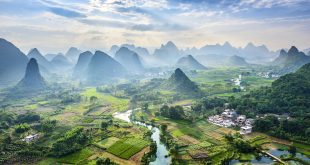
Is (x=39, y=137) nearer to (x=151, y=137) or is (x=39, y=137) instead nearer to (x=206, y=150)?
(x=151, y=137)

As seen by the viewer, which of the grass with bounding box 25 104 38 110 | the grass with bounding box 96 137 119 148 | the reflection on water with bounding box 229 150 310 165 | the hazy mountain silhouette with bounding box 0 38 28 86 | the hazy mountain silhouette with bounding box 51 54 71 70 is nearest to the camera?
the reflection on water with bounding box 229 150 310 165

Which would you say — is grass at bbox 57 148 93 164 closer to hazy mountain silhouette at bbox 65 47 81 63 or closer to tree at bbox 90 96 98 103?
tree at bbox 90 96 98 103

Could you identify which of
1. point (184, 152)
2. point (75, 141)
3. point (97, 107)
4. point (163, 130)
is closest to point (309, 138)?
point (184, 152)

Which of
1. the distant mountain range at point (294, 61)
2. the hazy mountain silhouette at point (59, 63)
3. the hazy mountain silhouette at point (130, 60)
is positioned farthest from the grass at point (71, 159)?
the hazy mountain silhouette at point (59, 63)

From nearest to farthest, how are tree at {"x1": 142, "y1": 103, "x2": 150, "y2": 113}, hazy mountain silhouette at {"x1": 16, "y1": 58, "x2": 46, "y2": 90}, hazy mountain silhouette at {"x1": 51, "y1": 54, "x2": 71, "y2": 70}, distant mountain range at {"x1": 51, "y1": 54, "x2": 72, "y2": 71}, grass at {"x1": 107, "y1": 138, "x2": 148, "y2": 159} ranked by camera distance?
grass at {"x1": 107, "y1": 138, "x2": 148, "y2": 159}
tree at {"x1": 142, "y1": 103, "x2": 150, "y2": 113}
hazy mountain silhouette at {"x1": 16, "y1": 58, "x2": 46, "y2": 90}
distant mountain range at {"x1": 51, "y1": 54, "x2": 72, "y2": 71}
hazy mountain silhouette at {"x1": 51, "y1": 54, "x2": 71, "y2": 70}

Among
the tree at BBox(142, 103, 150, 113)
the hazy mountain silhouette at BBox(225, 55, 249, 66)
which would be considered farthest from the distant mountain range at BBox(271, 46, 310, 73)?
the tree at BBox(142, 103, 150, 113)

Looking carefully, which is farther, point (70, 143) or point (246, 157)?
point (70, 143)

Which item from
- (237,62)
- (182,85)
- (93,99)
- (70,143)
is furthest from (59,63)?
(70,143)

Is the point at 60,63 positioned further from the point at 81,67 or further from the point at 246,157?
the point at 246,157
